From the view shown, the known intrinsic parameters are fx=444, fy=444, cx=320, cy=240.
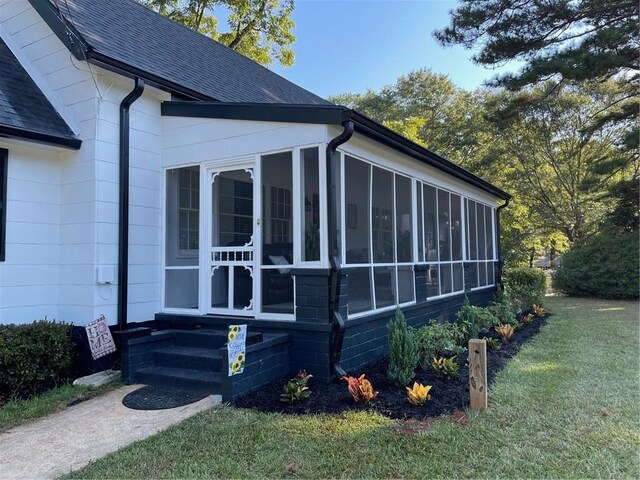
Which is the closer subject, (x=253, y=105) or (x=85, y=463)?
(x=85, y=463)

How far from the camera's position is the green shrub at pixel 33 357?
4.58 metres

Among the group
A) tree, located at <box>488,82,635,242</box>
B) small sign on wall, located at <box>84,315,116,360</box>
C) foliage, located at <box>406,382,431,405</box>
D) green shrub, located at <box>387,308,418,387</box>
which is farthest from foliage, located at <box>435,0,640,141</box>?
small sign on wall, located at <box>84,315,116,360</box>

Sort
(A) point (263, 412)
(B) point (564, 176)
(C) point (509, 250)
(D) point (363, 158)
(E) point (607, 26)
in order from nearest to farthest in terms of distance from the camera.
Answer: (A) point (263, 412), (D) point (363, 158), (E) point (607, 26), (B) point (564, 176), (C) point (509, 250)

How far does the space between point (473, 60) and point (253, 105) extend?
1016 cm

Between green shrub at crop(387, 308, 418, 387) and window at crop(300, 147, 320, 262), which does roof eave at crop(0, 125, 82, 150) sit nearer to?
window at crop(300, 147, 320, 262)

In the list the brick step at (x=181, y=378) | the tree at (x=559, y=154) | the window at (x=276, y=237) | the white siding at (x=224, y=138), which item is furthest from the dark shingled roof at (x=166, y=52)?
the tree at (x=559, y=154)

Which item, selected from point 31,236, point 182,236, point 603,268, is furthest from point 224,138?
point 603,268

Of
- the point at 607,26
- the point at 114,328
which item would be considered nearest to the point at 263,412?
the point at 114,328

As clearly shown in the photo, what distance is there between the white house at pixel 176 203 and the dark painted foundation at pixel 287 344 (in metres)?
0.02

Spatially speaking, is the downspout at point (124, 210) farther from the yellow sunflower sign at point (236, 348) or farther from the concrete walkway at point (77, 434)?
the yellow sunflower sign at point (236, 348)

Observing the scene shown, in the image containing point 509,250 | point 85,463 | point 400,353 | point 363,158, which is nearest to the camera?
point 85,463

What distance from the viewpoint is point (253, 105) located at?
5.27 meters

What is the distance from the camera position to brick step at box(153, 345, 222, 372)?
4.84m

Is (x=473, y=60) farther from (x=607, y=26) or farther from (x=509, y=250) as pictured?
(x=509, y=250)
